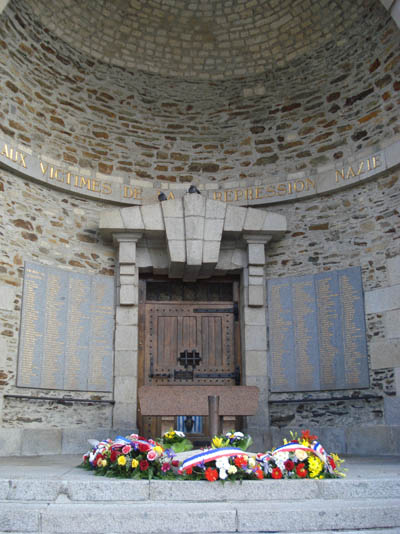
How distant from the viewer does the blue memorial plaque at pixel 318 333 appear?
7688 millimetres

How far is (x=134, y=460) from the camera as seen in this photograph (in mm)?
4512

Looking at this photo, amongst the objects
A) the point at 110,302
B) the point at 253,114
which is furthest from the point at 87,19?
the point at 110,302

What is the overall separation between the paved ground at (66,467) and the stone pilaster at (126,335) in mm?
1281

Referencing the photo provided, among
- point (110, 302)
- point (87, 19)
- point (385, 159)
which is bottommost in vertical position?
point (110, 302)

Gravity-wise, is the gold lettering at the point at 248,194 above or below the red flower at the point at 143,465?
above

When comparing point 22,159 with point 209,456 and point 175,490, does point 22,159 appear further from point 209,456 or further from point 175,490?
point 175,490

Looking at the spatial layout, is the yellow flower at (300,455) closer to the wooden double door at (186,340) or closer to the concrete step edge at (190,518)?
the concrete step edge at (190,518)

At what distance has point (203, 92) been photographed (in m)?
9.50

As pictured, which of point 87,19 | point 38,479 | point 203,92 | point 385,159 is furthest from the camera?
point 203,92

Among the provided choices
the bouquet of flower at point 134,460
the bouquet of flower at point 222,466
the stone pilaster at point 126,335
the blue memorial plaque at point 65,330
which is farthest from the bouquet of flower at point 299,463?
the blue memorial plaque at point 65,330

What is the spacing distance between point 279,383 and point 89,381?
248 centimetres

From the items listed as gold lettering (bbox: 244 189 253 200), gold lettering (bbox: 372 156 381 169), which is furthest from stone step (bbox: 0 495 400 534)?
gold lettering (bbox: 244 189 253 200)

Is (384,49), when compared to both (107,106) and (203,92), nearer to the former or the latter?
(203,92)

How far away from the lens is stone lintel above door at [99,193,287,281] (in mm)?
8141
